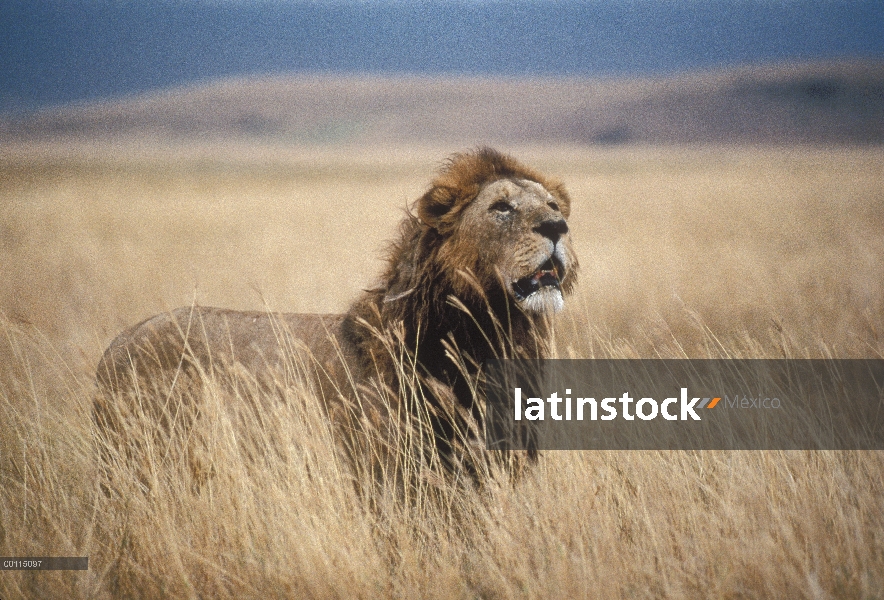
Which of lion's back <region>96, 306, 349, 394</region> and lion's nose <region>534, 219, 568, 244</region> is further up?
lion's nose <region>534, 219, 568, 244</region>

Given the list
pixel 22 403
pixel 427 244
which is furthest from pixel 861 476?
pixel 22 403

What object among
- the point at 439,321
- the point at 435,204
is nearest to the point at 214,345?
the point at 439,321

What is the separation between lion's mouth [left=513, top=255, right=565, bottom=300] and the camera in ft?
11.3

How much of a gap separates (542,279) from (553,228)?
0.89 feet

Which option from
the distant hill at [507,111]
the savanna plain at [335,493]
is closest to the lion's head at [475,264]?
the savanna plain at [335,493]

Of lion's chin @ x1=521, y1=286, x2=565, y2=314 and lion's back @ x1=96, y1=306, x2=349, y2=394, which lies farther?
lion's back @ x1=96, y1=306, x2=349, y2=394

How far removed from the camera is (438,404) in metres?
3.61

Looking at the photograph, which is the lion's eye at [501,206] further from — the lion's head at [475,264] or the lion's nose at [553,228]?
the lion's nose at [553,228]

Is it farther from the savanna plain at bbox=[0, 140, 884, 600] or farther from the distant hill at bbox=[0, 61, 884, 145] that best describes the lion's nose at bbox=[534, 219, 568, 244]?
the distant hill at bbox=[0, 61, 884, 145]

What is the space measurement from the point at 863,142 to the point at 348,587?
7.61 meters

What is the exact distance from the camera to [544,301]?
3471mm

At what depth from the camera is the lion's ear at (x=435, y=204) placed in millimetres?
3643

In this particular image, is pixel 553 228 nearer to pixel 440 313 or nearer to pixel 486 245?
pixel 486 245

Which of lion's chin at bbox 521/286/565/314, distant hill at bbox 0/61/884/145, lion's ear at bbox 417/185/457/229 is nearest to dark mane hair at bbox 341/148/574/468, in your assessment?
lion's ear at bbox 417/185/457/229
